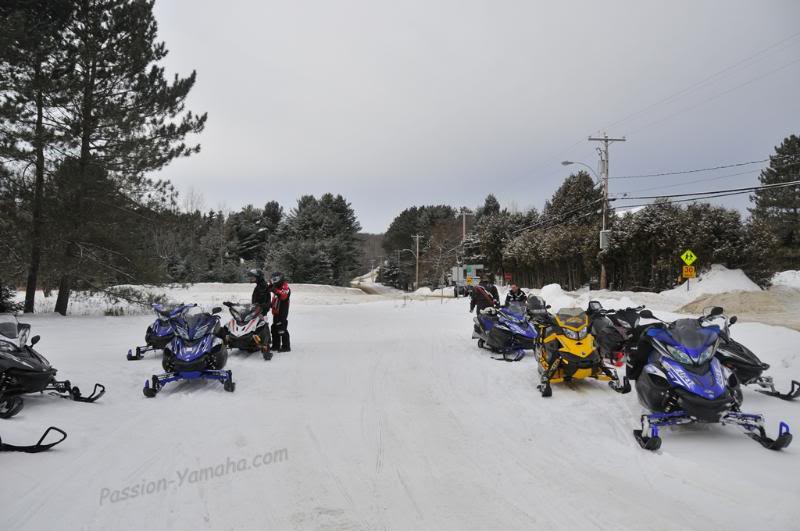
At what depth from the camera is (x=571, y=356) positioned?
677 cm

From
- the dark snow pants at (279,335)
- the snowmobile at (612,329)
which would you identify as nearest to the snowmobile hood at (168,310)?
the dark snow pants at (279,335)

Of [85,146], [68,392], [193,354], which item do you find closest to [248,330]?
[193,354]

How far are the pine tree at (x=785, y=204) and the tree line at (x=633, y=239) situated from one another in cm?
7

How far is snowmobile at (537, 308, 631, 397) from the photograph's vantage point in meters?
6.77

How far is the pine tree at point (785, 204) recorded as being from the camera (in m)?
38.0

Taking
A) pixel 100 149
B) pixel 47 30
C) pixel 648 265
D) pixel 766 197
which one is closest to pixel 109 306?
pixel 100 149

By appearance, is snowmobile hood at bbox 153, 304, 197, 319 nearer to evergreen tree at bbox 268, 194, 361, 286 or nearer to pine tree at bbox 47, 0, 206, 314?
pine tree at bbox 47, 0, 206, 314

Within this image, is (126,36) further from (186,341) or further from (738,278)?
(738,278)

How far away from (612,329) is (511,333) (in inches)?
75.8

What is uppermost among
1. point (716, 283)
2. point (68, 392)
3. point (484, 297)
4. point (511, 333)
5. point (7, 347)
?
point (716, 283)

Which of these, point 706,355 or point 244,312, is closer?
point 706,355

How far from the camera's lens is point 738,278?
23.0 m

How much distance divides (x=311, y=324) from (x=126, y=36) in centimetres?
1173

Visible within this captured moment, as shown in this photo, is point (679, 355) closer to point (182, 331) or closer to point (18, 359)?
point (182, 331)
